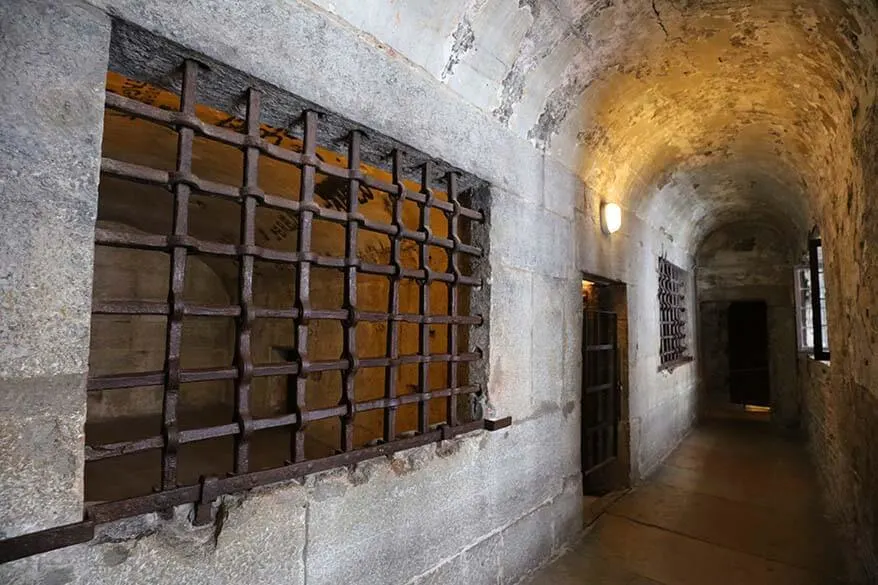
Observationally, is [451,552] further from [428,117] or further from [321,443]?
[321,443]

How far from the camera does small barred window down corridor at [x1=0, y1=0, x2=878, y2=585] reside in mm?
1211

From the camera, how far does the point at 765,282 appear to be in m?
8.15

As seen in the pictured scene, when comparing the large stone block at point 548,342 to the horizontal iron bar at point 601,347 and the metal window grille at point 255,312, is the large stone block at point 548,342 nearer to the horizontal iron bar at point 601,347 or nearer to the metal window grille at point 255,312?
the metal window grille at point 255,312

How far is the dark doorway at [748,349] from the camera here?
1117 cm

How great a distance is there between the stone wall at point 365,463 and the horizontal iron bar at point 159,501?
0.03 m

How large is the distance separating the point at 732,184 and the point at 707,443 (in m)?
3.48

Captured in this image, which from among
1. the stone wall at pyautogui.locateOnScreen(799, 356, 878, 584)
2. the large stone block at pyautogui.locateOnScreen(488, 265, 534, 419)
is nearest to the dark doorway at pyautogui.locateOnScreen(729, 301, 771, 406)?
the stone wall at pyautogui.locateOnScreen(799, 356, 878, 584)

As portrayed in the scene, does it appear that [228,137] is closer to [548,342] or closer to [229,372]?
[229,372]

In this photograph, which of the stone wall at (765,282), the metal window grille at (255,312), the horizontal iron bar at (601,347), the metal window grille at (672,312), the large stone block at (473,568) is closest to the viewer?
the metal window grille at (255,312)

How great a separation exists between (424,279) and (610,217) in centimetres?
253

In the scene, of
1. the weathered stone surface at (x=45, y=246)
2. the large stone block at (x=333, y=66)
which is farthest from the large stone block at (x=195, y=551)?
the large stone block at (x=333, y=66)

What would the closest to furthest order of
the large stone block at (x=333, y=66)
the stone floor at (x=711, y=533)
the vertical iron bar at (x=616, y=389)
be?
the large stone block at (x=333, y=66) < the stone floor at (x=711, y=533) < the vertical iron bar at (x=616, y=389)

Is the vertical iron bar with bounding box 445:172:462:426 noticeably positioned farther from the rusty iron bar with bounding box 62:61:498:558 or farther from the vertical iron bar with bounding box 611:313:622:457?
the vertical iron bar with bounding box 611:313:622:457

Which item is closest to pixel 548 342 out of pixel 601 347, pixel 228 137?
pixel 601 347
